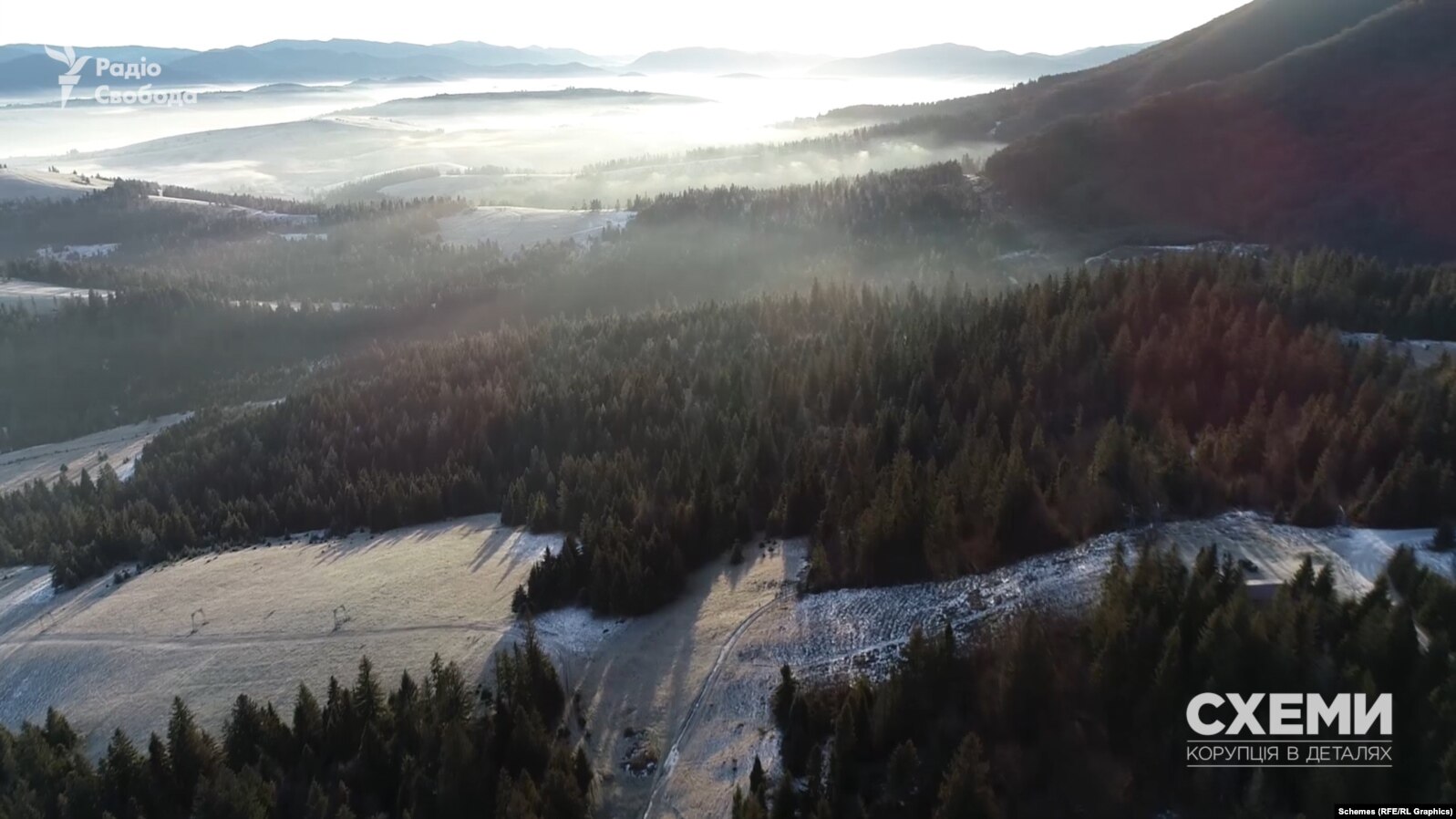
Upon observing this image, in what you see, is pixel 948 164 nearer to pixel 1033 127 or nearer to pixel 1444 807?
pixel 1033 127

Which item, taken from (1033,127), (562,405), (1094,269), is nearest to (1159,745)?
(562,405)

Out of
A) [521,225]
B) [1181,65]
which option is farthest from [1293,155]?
[521,225]

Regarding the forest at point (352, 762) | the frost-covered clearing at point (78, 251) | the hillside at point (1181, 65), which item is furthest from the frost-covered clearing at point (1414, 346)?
the frost-covered clearing at point (78, 251)

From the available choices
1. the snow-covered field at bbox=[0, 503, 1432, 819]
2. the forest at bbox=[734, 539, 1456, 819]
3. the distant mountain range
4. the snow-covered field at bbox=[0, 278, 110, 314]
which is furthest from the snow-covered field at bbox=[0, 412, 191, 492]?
the distant mountain range

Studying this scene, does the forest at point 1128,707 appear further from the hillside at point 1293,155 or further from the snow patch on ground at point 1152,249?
the hillside at point 1293,155

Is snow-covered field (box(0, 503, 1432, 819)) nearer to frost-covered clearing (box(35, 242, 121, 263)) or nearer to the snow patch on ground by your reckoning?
the snow patch on ground

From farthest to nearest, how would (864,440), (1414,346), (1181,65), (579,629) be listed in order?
(1181,65)
(1414,346)
(864,440)
(579,629)

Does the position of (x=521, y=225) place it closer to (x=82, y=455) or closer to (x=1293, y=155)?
(x=82, y=455)
